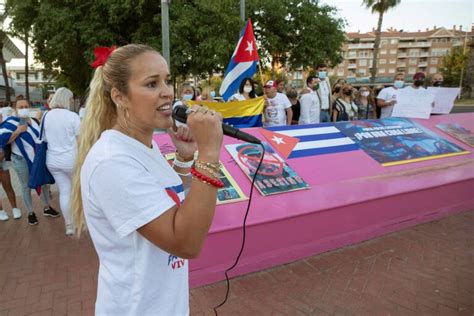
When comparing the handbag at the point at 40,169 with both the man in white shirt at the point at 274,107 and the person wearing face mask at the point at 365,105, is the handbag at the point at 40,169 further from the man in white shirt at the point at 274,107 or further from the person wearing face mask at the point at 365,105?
the person wearing face mask at the point at 365,105

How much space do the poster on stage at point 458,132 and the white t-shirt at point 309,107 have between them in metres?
2.31

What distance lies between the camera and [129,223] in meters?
0.95

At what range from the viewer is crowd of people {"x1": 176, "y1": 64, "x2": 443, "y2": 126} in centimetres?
627

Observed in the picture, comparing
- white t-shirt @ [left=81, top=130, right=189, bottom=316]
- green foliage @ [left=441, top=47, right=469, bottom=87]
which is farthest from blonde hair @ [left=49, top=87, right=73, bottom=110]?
green foliage @ [left=441, top=47, right=469, bottom=87]

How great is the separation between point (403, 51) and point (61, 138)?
12207 centimetres

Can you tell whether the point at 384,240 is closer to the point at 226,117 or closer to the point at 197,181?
the point at 226,117

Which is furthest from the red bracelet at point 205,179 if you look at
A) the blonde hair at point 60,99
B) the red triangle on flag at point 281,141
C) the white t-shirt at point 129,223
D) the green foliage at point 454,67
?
the green foliage at point 454,67

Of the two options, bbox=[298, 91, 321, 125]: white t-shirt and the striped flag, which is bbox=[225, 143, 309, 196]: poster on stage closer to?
the striped flag

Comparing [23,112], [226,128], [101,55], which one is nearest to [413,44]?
[23,112]

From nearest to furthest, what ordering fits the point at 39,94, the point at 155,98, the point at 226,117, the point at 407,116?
the point at 155,98 < the point at 226,117 < the point at 407,116 < the point at 39,94

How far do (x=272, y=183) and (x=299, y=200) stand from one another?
0.39 meters

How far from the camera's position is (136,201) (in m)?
0.94

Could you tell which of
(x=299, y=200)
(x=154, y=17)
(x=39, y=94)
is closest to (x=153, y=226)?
(x=299, y=200)

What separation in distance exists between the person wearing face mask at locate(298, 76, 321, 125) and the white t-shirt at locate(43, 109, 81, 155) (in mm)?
4191
